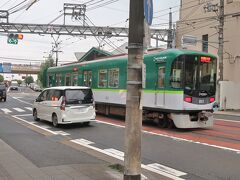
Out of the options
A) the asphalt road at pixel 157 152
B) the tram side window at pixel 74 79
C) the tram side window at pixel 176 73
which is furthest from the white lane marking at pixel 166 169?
the tram side window at pixel 74 79

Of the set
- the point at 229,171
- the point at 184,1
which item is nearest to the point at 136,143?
the point at 229,171

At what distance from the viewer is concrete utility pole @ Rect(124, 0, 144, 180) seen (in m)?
6.20

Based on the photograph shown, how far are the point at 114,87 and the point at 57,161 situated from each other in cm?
1011

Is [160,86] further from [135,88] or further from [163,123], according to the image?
[135,88]

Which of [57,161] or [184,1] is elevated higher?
[184,1]

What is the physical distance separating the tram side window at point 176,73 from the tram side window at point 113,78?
4.53 metres

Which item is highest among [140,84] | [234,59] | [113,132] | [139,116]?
[234,59]

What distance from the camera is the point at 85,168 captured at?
7.61 meters

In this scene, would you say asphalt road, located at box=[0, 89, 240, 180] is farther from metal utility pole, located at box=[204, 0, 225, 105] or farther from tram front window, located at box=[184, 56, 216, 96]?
metal utility pole, located at box=[204, 0, 225, 105]

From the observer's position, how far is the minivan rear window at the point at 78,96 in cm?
1489

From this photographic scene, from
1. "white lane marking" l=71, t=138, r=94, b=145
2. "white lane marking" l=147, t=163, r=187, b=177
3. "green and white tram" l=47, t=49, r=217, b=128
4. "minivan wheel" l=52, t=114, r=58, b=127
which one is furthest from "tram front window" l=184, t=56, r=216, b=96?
"white lane marking" l=147, t=163, r=187, b=177

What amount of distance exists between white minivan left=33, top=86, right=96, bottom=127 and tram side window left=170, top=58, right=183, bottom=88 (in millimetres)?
3693

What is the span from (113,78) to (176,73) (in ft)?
16.6

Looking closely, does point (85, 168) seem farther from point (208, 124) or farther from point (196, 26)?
point (196, 26)
